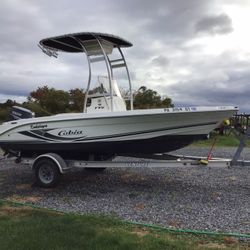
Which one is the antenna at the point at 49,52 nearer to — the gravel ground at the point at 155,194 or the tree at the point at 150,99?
the gravel ground at the point at 155,194

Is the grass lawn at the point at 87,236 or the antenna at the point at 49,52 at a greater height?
the antenna at the point at 49,52

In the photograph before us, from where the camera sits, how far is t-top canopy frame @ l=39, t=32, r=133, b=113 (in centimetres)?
809

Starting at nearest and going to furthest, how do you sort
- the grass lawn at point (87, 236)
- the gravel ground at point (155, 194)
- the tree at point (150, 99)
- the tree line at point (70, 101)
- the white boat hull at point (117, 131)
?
the grass lawn at point (87, 236)
the gravel ground at point (155, 194)
the white boat hull at point (117, 131)
the tree line at point (70, 101)
the tree at point (150, 99)

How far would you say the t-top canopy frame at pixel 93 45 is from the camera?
809 centimetres

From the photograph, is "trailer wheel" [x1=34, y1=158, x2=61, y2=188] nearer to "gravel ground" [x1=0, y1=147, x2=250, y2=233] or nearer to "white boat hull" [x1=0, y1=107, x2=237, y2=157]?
"gravel ground" [x1=0, y1=147, x2=250, y2=233]

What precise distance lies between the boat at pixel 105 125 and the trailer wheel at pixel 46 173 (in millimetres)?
329

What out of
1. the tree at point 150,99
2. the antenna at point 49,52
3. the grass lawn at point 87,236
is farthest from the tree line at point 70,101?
the grass lawn at point 87,236

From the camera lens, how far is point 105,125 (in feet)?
24.3

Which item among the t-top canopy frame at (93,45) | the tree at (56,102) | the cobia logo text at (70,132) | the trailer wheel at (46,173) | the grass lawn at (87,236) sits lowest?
the grass lawn at (87,236)

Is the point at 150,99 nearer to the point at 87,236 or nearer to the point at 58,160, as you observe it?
the point at 58,160

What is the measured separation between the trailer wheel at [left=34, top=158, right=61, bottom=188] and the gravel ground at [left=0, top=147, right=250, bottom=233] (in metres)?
0.15

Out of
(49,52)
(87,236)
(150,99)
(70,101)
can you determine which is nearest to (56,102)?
(70,101)

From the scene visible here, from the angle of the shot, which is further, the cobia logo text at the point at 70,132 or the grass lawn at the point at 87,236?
the cobia logo text at the point at 70,132

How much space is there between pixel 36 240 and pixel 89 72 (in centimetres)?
440
